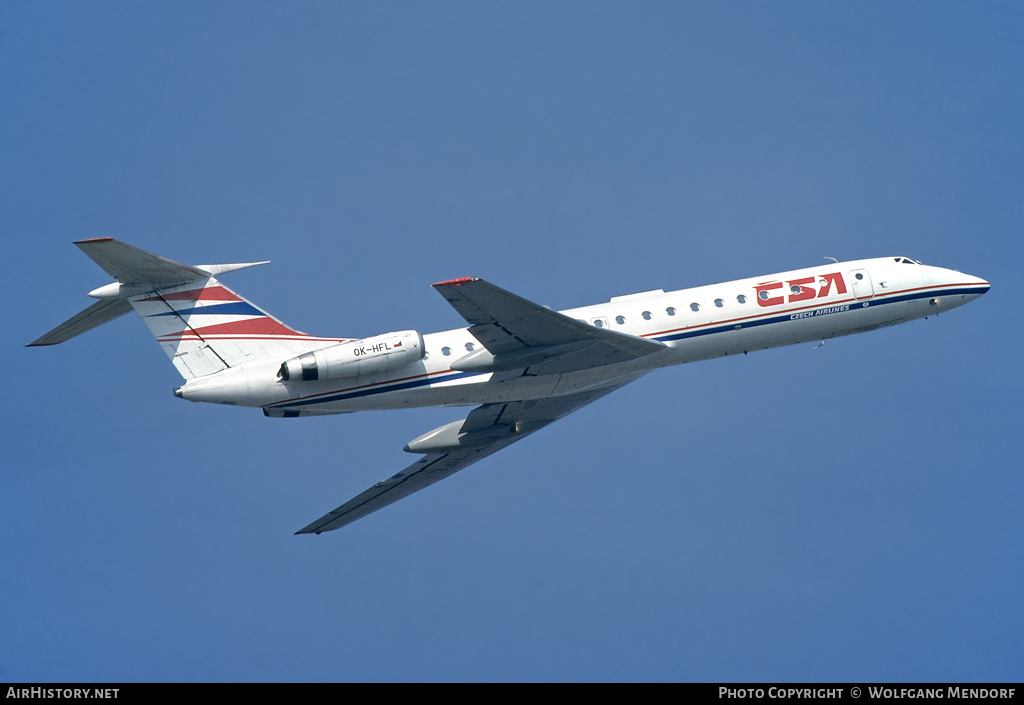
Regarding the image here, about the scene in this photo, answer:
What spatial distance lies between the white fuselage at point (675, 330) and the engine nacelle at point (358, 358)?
21.2 inches

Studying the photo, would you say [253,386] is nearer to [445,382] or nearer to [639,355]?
[445,382]

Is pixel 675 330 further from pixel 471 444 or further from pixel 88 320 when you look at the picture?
pixel 88 320

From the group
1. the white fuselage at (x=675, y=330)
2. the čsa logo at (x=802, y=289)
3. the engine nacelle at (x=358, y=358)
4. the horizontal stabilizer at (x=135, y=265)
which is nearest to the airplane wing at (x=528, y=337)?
the white fuselage at (x=675, y=330)

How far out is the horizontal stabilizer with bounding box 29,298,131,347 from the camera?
28.7 meters

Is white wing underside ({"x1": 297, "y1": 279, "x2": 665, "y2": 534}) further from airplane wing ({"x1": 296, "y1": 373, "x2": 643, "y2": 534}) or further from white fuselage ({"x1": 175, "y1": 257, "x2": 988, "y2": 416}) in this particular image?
white fuselage ({"x1": 175, "y1": 257, "x2": 988, "y2": 416})

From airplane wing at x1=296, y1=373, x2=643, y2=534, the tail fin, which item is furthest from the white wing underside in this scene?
the tail fin

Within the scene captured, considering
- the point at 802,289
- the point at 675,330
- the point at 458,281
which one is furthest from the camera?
the point at 802,289

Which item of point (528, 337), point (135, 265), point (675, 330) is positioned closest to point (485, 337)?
point (528, 337)

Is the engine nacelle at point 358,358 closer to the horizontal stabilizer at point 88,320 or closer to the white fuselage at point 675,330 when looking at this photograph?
the white fuselage at point 675,330

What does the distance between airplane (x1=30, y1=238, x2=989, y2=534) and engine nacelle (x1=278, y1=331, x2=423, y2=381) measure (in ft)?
0.12

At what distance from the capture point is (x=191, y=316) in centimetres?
3064

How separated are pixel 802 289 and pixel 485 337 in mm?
10020

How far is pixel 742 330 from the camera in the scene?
109 ft

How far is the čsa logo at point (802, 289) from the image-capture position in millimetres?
33438
